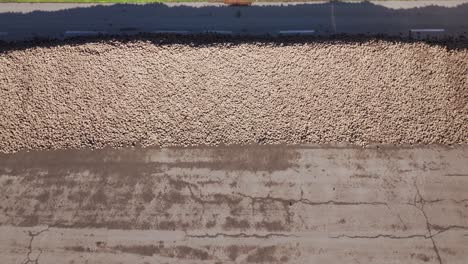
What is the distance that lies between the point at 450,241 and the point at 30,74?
674 inches

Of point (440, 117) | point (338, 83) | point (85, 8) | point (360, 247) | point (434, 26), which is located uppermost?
point (85, 8)

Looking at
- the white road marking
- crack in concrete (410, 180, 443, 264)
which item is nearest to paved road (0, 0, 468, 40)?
the white road marking

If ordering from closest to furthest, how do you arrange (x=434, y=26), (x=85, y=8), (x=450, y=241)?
(x=450, y=241) < (x=434, y=26) < (x=85, y=8)

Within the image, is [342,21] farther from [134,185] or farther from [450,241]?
[134,185]

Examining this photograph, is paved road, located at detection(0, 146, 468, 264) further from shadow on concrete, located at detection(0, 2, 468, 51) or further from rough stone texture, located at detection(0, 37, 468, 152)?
shadow on concrete, located at detection(0, 2, 468, 51)

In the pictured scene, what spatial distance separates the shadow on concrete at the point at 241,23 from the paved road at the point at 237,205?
214 inches

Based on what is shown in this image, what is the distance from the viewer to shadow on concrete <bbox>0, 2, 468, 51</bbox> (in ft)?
63.1

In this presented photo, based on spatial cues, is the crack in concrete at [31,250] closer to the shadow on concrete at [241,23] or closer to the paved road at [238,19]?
the shadow on concrete at [241,23]

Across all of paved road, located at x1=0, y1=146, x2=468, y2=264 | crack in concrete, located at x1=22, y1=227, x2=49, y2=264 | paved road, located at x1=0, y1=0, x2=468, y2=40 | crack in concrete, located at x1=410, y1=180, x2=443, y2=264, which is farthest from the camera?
paved road, located at x1=0, y1=0, x2=468, y2=40

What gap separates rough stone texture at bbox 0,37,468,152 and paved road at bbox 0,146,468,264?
698mm

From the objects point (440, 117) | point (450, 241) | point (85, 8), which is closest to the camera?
point (450, 241)

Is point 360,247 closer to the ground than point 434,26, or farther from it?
closer to the ground

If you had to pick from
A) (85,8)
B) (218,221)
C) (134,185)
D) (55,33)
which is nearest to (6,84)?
(55,33)

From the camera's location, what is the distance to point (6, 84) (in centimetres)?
1825
